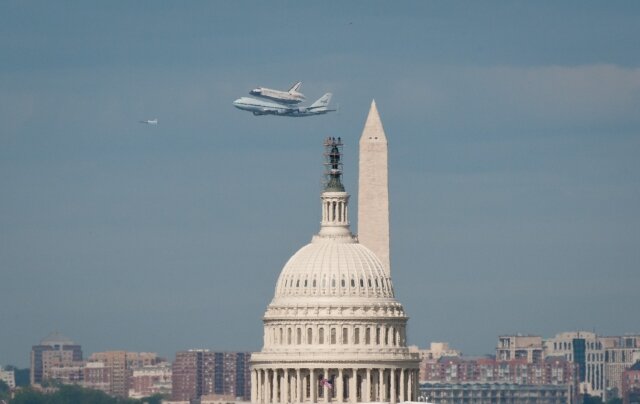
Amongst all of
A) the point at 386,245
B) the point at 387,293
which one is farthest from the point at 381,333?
the point at 386,245

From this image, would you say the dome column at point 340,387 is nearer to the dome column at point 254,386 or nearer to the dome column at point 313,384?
the dome column at point 313,384

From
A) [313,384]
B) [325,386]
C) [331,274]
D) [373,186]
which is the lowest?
[325,386]

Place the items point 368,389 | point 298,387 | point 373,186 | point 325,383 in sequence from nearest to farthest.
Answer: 1. point 325,383
2. point 368,389
3. point 298,387
4. point 373,186

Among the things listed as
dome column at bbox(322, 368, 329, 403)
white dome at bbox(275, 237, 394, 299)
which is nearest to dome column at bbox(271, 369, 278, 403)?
dome column at bbox(322, 368, 329, 403)

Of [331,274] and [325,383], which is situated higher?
[331,274]

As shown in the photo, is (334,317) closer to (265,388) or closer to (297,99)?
(265,388)

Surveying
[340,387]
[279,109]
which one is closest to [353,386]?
[340,387]

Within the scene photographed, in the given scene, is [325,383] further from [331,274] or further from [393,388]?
[331,274]

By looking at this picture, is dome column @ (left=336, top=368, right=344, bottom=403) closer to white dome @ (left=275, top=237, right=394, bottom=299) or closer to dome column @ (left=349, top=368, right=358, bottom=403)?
dome column @ (left=349, top=368, right=358, bottom=403)
